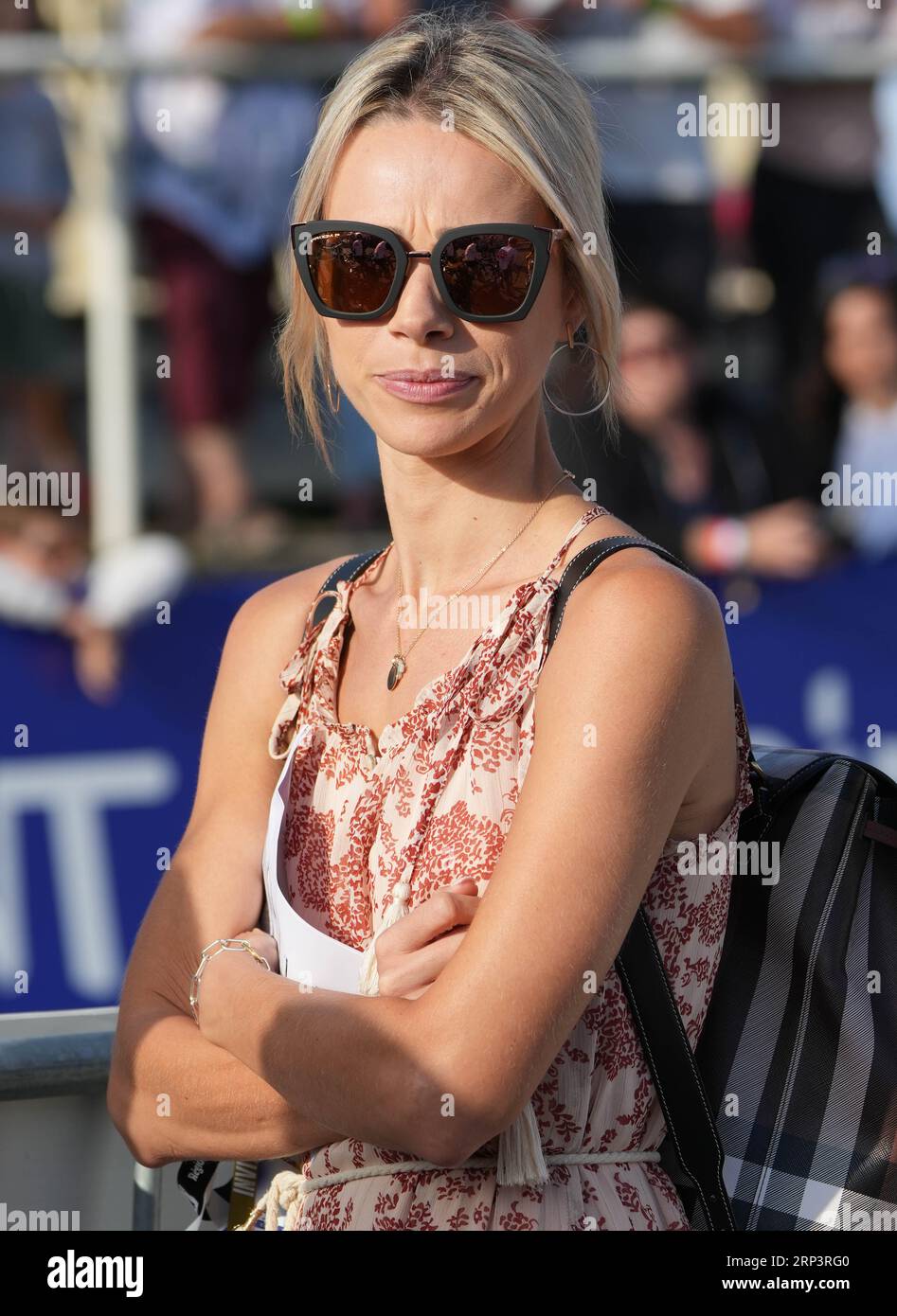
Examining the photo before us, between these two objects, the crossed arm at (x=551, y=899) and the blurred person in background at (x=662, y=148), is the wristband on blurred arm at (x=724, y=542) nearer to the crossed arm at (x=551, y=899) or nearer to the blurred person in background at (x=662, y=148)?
the blurred person in background at (x=662, y=148)

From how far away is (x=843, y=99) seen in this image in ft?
20.6

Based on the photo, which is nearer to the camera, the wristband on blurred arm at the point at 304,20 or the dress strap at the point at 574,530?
the dress strap at the point at 574,530

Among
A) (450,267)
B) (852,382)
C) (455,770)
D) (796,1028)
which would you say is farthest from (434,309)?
(852,382)

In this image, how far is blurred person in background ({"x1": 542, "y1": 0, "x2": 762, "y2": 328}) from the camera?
19.5 feet

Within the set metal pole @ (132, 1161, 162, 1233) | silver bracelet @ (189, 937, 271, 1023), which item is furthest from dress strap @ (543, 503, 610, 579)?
metal pole @ (132, 1161, 162, 1233)

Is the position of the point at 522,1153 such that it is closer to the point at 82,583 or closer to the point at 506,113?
the point at 506,113

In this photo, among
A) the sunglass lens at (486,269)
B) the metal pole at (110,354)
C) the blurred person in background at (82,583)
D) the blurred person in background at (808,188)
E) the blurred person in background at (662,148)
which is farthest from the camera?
the blurred person in background at (808,188)

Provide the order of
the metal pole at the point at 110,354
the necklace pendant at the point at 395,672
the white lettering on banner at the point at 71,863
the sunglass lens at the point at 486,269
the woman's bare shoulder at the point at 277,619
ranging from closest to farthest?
the sunglass lens at the point at 486,269 → the necklace pendant at the point at 395,672 → the woman's bare shoulder at the point at 277,619 → the white lettering on banner at the point at 71,863 → the metal pole at the point at 110,354

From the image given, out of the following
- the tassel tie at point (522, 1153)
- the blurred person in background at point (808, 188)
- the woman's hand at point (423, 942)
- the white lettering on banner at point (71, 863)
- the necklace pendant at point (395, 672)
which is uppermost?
the blurred person in background at point (808, 188)

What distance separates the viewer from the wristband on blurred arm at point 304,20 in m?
5.64

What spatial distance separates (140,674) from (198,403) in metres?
1.12

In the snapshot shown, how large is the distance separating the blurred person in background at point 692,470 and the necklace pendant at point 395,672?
399 centimetres

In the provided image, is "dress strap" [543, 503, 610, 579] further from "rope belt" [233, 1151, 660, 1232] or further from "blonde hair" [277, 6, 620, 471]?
"rope belt" [233, 1151, 660, 1232]
